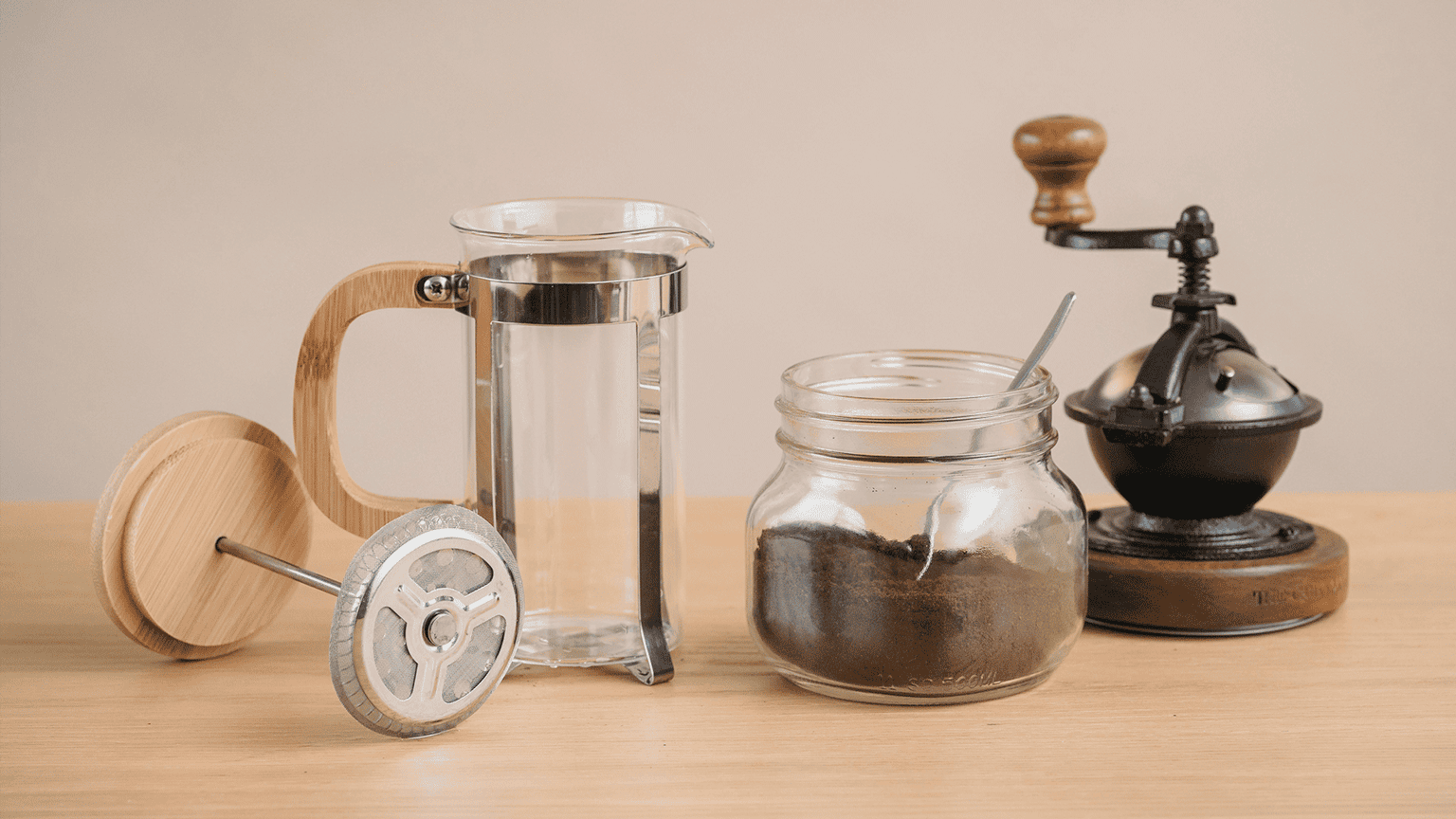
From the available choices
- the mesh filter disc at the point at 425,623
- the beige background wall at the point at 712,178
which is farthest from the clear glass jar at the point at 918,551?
the beige background wall at the point at 712,178

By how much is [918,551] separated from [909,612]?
30 millimetres

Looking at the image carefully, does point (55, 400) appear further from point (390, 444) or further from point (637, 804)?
point (637, 804)

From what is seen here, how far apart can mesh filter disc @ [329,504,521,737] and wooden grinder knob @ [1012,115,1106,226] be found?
0.43 meters

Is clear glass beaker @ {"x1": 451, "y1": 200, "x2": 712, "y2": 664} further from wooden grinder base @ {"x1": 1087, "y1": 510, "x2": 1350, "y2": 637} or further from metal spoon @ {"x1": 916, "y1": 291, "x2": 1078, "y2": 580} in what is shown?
wooden grinder base @ {"x1": 1087, "y1": 510, "x2": 1350, "y2": 637}

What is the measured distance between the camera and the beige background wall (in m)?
1.49

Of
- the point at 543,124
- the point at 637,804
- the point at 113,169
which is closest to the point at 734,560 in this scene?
the point at 637,804

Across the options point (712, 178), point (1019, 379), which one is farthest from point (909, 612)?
point (712, 178)

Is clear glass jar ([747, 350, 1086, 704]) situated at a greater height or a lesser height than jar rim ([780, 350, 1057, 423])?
lesser

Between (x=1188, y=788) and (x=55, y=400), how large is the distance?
4.80 feet

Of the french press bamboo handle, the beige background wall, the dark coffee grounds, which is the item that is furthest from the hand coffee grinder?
the beige background wall

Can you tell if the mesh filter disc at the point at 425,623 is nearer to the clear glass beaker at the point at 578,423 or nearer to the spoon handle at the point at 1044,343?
the clear glass beaker at the point at 578,423

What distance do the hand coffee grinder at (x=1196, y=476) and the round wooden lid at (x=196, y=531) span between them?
0.47 meters

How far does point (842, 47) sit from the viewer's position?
1.50m

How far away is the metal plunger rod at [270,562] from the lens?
668 millimetres
